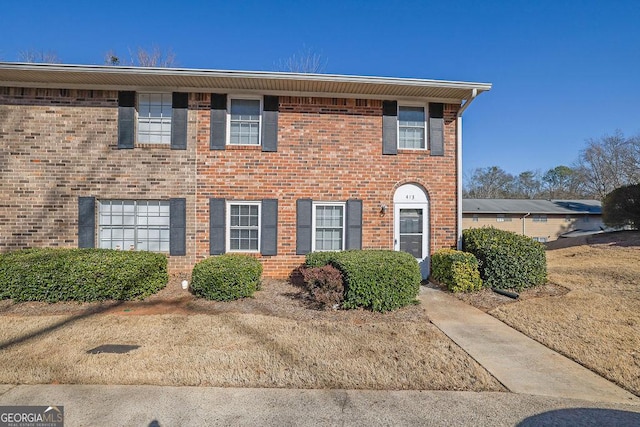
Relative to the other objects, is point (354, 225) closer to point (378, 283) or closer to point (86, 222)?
point (378, 283)

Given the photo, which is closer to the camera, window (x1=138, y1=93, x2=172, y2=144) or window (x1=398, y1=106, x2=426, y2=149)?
window (x1=138, y1=93, x2=172, y2=144)

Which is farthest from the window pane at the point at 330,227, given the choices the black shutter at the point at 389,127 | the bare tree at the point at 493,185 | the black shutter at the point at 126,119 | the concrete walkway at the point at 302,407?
the bare tree at the point at 493,185

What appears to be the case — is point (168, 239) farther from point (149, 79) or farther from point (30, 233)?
point (149, 79)

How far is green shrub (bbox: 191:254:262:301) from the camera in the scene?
6.19 metres

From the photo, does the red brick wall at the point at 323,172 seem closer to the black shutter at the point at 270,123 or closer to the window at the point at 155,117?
the black shutter at the point at 270,123

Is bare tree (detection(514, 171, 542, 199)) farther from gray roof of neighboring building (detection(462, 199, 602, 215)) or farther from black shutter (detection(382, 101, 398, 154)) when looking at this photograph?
black shutter (detection(382, 101, 398, 154))

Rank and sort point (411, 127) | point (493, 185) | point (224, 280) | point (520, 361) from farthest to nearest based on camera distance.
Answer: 1. point (493, 185)
2. point (411, 127)
3. point (224, 280)
4. point (520, 361)

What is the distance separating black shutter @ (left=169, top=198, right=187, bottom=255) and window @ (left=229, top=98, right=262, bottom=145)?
2099 millimetres

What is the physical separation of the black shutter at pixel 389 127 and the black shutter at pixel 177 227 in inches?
213

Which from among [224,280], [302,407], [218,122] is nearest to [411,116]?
[218,122]

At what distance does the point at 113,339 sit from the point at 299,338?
2.61 m

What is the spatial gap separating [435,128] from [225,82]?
5.51 meters

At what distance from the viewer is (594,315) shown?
17.2 feet

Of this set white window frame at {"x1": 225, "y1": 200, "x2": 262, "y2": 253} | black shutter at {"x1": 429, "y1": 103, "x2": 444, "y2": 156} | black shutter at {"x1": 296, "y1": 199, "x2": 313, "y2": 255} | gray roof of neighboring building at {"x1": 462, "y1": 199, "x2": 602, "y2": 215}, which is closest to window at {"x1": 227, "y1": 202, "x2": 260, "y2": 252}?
white window frame at {"x1": 225, "y1": 200, "x2": 262, "y2": 253}
